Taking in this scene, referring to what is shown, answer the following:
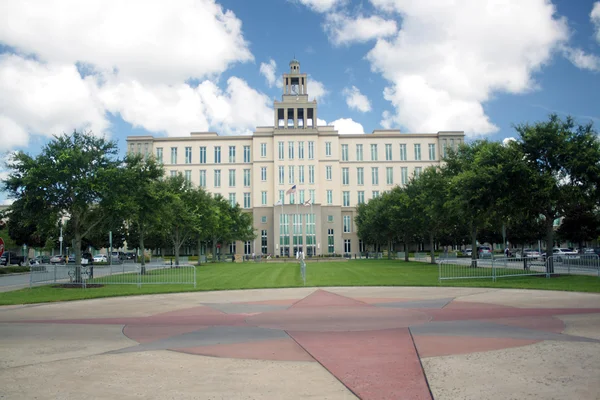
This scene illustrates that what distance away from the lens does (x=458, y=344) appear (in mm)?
10477

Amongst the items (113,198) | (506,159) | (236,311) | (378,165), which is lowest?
(236,311)

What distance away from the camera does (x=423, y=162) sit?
366 feet

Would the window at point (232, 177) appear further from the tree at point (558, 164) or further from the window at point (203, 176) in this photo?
the tree at point (558, 164)

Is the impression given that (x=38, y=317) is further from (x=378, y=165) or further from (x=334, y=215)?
(x=378, y=165)

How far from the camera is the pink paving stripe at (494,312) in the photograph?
14.3 m

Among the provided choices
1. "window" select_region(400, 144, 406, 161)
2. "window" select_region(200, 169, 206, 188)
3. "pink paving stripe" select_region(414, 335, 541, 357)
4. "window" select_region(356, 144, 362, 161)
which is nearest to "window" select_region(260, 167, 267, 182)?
"window" select_region(200, 169, 206, 188)

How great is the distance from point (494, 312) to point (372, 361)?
776 centimetres

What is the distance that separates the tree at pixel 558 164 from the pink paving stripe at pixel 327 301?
1497cm

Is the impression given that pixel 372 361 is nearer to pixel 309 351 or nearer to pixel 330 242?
pixel 309 351

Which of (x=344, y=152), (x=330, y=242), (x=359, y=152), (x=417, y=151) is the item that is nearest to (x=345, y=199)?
(x=344, y=152)

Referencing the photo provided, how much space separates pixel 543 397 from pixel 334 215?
99872mm

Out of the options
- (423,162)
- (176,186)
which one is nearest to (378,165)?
(423,162)

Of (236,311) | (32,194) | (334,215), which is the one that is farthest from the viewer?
(334,215)

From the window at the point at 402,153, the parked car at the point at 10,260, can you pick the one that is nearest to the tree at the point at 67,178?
the parked car at the point at 10,260
